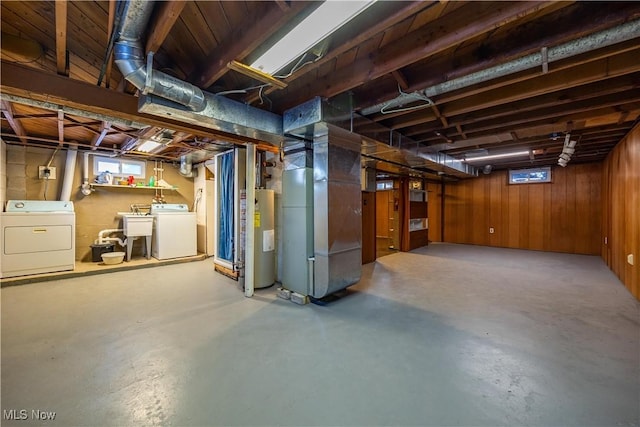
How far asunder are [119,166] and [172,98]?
4.68 metres

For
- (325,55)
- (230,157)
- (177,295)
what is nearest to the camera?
(325,55)

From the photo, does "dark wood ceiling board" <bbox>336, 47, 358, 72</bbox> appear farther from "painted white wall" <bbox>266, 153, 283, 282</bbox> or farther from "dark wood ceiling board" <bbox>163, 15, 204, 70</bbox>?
"painted white wall" <bbox>266, 153, 283, 282</bbox>

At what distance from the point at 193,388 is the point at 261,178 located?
2.95 metres

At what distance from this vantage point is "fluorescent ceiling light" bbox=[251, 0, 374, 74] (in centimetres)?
144

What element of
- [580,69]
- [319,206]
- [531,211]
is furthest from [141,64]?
[531,211]

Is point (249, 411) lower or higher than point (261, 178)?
lower

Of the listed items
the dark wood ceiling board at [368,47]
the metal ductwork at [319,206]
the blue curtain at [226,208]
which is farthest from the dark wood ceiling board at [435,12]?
the blue curtain at [226,208]

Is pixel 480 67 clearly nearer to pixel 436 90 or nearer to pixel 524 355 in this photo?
pixel 436 90

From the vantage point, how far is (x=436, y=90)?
2.52m

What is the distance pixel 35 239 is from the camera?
405cm

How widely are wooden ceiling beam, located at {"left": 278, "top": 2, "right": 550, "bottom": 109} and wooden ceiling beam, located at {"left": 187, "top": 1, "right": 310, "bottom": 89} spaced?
886 millimetres

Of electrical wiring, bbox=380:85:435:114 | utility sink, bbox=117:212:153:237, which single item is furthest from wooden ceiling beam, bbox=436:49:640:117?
utility sink, bbox=117:212:153:237

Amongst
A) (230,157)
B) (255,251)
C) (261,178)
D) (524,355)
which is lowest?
(524,355)

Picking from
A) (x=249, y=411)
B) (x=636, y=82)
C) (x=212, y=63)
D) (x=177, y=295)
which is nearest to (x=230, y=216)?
(x=177, y=295)
